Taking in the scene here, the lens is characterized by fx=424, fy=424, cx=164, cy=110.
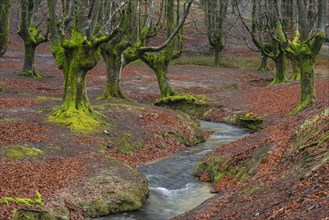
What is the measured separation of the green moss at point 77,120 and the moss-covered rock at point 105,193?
476cm

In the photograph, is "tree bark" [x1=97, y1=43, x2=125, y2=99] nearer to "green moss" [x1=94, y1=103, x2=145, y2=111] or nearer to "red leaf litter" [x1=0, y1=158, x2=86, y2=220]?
"green moss" [x1=94, y1=103, x2=145, y2=111]

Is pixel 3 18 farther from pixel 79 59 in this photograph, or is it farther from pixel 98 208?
pixel 98 208

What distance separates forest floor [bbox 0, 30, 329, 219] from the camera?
856 centimetres

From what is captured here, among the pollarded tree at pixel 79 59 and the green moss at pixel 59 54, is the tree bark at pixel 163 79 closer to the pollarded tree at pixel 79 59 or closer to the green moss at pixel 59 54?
the green moss at pixel 59 54

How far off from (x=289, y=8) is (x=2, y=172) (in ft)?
121

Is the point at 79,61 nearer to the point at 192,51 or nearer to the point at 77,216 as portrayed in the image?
the point at 77,216

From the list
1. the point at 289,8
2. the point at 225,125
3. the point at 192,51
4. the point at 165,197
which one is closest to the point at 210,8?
the point at 289,8

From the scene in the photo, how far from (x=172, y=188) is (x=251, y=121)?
1167cm

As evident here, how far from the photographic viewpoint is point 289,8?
42469mm

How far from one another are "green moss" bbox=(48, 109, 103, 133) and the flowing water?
11.7 feet

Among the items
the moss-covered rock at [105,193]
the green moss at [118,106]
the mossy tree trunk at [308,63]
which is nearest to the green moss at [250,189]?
the moss-covered rock at [105,193]

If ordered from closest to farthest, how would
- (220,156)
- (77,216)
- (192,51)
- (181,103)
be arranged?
(77,216) → (220,156) → (181,103) → (192,51)

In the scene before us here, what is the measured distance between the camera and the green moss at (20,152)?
13742mm

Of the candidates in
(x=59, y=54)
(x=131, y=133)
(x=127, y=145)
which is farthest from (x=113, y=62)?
(x=127, y=145)
